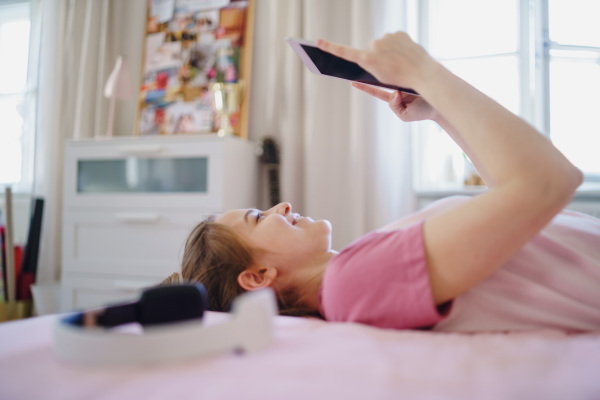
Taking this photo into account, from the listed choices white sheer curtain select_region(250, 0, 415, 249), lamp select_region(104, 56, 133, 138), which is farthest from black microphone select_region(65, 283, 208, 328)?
lamp select_region(104, 56, 133, 138)

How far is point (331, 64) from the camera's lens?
33.8 inches

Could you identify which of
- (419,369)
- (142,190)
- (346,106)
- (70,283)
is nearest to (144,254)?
(142,190)

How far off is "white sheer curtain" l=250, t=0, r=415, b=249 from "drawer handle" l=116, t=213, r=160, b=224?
0.66 m

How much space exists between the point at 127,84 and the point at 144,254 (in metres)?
1.00

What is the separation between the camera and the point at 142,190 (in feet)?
7.30

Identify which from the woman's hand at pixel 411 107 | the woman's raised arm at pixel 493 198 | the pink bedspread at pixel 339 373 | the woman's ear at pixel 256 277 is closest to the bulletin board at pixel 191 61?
the woman's hand at pixel 411 107

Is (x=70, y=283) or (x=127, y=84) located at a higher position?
(x=127, y=84)

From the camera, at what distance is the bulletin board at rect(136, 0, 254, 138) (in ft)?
8.32

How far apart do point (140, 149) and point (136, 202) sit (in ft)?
0.84

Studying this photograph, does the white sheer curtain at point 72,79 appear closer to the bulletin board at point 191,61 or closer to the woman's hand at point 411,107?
the bulletin board at point 191,61

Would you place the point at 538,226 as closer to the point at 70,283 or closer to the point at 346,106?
the point at 346,106

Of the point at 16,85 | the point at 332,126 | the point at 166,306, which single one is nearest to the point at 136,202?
the point at 332,126

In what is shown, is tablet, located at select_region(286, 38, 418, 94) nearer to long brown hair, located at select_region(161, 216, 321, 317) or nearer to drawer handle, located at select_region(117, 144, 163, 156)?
long brown hair, located at select_region(161, 216, 321, 317)

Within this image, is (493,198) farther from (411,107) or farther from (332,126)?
(332,126)
